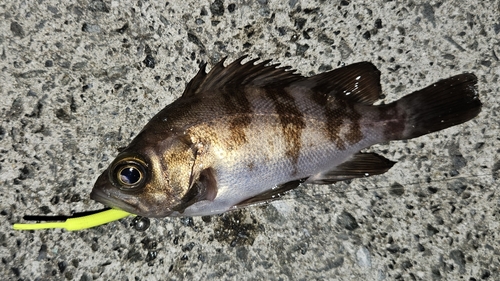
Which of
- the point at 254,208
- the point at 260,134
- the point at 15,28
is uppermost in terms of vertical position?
the point at 15,28

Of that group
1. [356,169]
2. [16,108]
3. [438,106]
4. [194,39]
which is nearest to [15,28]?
[16,108]

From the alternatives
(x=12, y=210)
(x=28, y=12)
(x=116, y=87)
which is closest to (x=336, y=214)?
(x=116, y=87)

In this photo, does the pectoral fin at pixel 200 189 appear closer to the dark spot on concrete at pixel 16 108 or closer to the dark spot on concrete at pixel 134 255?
the dark spot on concrete at pixel 134 255

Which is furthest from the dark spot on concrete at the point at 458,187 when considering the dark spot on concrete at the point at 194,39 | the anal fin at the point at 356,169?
the dark spot on concrete at the point at 194,39

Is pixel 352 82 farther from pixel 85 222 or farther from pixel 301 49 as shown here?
pixel 85 222

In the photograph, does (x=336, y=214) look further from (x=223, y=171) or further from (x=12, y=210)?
(x=12, y=210)

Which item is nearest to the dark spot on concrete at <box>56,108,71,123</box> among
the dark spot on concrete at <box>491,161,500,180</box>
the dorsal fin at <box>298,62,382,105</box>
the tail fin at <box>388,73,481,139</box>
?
the dorsal fin at <box>298,62,382,105</box>
